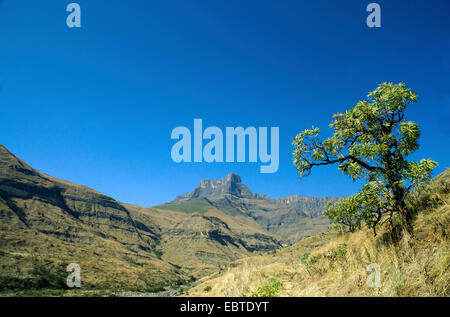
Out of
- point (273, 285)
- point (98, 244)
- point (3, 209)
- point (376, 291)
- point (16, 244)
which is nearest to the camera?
point (376, 291)

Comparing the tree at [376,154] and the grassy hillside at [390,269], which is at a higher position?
the tree at [376,154]

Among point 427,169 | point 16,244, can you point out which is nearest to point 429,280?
point 427,169

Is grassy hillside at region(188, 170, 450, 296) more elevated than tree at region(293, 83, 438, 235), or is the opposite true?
tree at region(293, 83, 438, 235)

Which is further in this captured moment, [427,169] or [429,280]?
[427,169]

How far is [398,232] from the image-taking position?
34.7ft

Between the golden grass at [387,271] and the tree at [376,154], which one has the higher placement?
the tree at [376,154]

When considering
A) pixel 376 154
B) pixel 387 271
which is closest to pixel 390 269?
pixel 387 271

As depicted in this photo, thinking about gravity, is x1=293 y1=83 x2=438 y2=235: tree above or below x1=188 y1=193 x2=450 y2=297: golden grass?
above

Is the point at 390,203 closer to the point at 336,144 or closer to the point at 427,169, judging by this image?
the point at 427,169

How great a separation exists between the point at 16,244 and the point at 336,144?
555 ft

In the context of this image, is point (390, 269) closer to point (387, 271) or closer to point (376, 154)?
point (387, 271)

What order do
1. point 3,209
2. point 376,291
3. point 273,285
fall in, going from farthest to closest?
point 3,209 → point 273,285 → point 376,291
